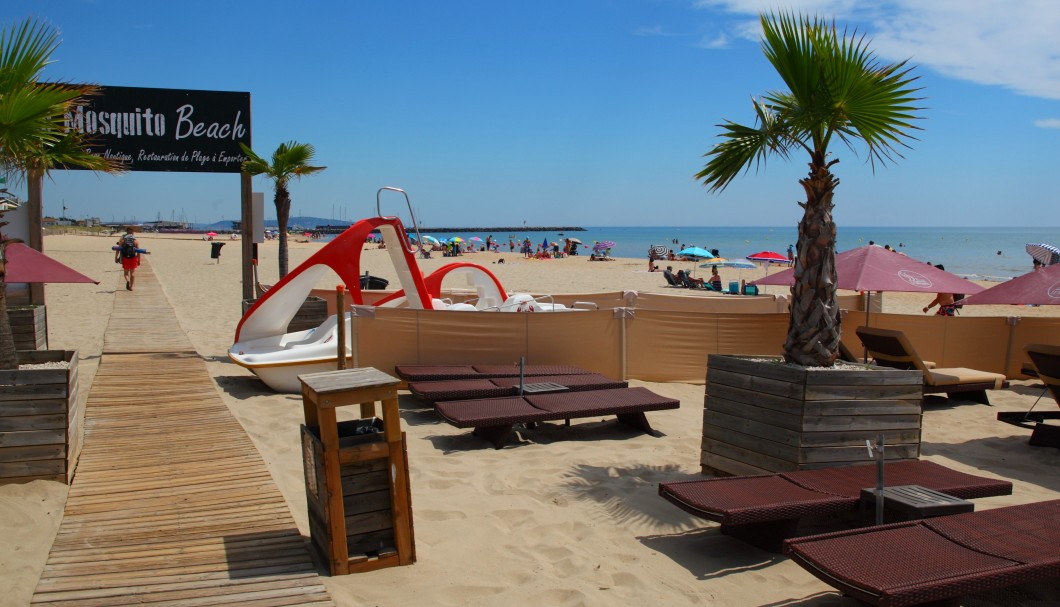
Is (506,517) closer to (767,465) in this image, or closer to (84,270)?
(767,465)

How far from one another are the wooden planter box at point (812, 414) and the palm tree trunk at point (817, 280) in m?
0.23

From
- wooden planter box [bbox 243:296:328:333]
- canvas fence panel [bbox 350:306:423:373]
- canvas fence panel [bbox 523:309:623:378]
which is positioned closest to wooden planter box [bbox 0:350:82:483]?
canvas fence panel [bbox 350:306:423:373]

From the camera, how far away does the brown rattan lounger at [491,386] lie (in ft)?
26.7

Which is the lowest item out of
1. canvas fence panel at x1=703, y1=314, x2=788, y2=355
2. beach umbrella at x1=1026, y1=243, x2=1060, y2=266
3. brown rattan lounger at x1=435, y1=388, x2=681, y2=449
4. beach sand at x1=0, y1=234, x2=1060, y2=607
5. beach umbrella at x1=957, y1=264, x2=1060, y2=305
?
beach sand at x1=0, y1=234, x2=1060, y2=607

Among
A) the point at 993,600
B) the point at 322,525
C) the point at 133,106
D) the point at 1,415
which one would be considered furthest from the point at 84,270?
the point at 993,600

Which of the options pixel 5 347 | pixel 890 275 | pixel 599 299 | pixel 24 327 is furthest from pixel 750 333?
pixel 24 327

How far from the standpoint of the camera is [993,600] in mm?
4152

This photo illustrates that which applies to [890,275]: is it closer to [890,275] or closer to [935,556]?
[890,275]

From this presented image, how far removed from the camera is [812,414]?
218 inches

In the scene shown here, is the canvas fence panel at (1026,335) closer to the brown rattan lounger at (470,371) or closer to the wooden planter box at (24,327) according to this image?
the brown rattan lounger at (470,371)

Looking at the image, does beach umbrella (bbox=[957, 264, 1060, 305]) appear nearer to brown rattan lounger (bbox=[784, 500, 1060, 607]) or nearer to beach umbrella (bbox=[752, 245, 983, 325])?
beach umbrella (bbox=[752, 245, 983, 325])

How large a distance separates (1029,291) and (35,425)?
965 cm

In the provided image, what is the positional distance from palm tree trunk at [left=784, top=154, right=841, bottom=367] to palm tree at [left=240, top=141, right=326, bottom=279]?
9594 mm

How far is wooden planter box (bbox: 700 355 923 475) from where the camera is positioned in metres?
5.54
